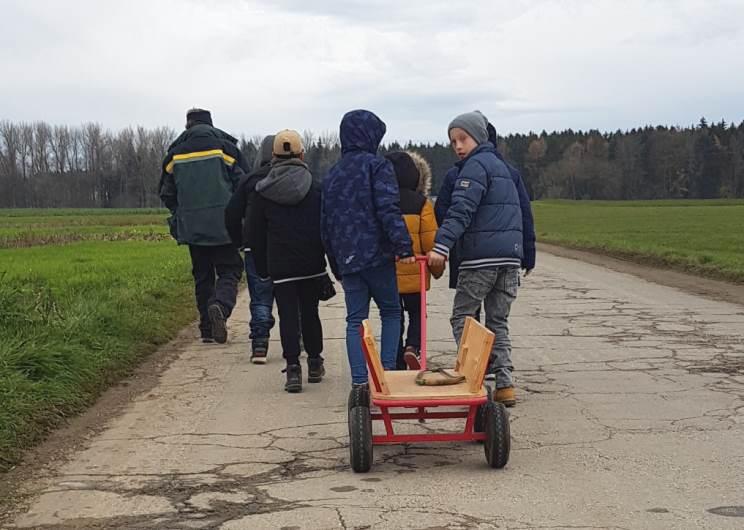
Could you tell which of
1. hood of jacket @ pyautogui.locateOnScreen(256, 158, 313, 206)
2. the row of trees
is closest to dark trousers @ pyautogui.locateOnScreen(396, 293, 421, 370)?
hood of jacket @ pyautogui.locateOnScreen(256, 158, 313, 206)

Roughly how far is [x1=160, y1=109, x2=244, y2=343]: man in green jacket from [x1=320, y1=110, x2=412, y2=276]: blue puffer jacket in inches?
122

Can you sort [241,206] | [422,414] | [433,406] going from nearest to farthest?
[433,406], [422,414], [241,206]

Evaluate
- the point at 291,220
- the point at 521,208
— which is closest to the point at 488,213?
the point at 521,208

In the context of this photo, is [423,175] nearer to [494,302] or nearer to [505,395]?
[494,302]

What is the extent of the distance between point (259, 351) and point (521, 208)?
3.09 m

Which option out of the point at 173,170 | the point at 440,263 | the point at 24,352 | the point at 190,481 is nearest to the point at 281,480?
the point at 190,481

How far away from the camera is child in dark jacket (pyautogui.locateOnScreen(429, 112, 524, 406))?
6.35 meters

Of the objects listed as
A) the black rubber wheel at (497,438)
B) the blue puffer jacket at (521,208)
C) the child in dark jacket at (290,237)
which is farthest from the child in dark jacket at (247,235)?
the black rubber wheel at (497,438)

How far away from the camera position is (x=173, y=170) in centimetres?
930

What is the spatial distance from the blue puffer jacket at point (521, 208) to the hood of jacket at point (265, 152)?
71.8 inches

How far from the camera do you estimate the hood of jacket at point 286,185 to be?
7254mm

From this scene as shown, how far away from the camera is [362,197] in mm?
6238

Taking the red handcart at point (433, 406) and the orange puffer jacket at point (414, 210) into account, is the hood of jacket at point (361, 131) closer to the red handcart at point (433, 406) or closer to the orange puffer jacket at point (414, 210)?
the orange puffer jacket at point (414, 210)

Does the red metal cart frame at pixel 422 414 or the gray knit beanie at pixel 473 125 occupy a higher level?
the gray knit beanie at pixel 473 125
